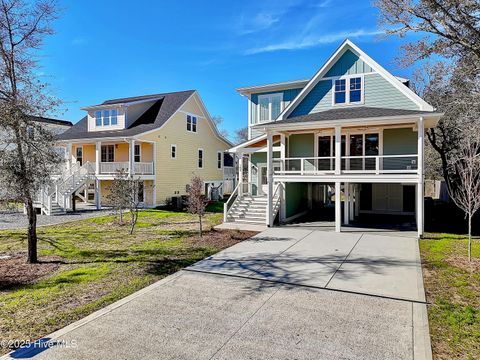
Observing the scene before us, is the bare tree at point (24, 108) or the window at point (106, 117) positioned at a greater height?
the window at point (106, 117)

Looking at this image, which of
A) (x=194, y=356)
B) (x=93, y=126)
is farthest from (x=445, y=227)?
(x=93, y=126)

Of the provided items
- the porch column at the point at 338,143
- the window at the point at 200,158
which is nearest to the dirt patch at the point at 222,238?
the porch column at the point at 338,143

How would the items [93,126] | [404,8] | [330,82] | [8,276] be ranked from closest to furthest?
[8,276] < [404,8] < [330,82] < [93,126]

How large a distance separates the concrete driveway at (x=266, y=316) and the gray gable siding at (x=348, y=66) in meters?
10.6

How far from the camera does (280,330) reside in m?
4.95

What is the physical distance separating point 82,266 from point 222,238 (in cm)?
512

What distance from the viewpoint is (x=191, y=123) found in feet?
88.3

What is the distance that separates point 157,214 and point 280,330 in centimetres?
1585

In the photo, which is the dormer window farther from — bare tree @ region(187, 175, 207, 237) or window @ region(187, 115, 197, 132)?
bare tree @ region(187, 175, 207, 237)

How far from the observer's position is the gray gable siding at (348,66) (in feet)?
51.5

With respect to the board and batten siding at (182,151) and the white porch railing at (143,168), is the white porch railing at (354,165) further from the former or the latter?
the board and batten siding at (182,151)

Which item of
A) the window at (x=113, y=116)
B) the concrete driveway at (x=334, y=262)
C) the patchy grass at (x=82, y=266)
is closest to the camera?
the patchy grass at (x=82, y=266)

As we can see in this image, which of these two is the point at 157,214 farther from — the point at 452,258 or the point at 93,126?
the point at 452,258

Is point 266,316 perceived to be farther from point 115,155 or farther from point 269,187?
point 115,155
